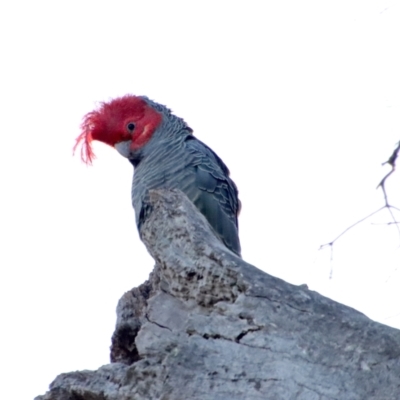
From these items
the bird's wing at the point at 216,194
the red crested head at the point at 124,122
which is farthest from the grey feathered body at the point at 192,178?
the red crested head at the point at 124,122

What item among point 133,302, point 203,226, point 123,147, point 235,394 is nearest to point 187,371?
point 235,394

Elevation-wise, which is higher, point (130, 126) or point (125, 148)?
point (130, 126)

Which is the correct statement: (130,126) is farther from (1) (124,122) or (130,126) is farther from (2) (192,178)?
(2) (192,178)

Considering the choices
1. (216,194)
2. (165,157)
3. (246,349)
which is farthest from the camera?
(165,157)

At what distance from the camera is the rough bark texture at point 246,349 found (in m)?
3.93

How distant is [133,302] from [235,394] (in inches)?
60.5

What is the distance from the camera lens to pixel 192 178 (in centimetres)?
757

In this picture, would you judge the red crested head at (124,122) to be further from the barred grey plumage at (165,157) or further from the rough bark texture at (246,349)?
the rough bark texture at (246,349)

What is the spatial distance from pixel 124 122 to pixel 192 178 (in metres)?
1.29

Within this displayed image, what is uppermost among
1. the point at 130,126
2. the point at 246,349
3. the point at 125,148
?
the point at 130,126

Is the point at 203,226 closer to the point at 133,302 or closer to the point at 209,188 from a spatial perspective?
the point at 133,302

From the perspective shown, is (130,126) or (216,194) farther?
(130,126)

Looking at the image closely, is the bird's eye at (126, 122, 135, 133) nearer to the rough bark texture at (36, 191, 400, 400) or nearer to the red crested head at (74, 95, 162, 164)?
the red crested head at (74, 95, 162, 164)

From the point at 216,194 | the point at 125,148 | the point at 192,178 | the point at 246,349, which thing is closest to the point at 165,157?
the point at 192,178
